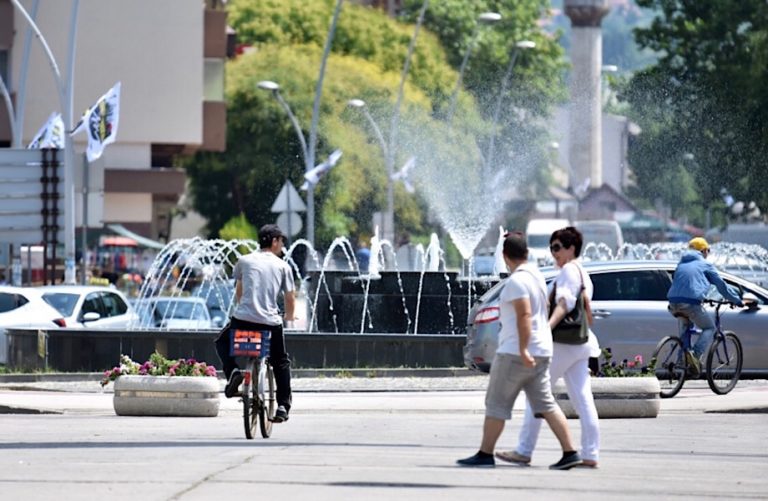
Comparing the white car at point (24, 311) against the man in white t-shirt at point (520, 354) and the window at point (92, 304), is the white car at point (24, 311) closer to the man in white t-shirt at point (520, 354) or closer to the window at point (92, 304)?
the window at point (92, 304)

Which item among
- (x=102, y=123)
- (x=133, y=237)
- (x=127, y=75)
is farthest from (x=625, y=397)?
(x=133, y=237)

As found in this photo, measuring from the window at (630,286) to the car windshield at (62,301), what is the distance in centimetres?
869

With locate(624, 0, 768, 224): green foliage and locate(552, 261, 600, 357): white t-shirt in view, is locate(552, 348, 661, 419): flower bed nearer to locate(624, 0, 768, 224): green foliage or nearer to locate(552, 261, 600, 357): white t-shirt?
locate(552, 261, 600, 357): white t-shirt

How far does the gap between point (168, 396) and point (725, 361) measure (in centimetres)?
602

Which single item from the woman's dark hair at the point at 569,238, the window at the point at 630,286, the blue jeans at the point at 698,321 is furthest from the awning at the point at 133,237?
the woman's dark hair at the point at 569,238

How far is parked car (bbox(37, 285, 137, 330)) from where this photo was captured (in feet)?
95.2

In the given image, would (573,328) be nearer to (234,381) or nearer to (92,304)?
(234,381)

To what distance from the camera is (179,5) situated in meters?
67.1

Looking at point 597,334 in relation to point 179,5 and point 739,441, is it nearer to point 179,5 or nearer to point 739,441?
point 739,441

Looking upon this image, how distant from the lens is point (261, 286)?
54.8 feet

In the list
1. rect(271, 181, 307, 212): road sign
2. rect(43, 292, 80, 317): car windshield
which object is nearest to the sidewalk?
rect(43, 292, 80, 317): car windshield

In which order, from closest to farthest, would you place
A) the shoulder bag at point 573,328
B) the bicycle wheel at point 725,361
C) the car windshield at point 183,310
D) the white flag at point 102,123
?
the shoulder bag at point 573,328 < the bicycle wheel at point 725,361 < the car windshield at point 183,310 < the white flag at point 102,123

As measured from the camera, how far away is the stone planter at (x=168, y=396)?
781 inches

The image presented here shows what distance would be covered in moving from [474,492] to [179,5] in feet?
183
